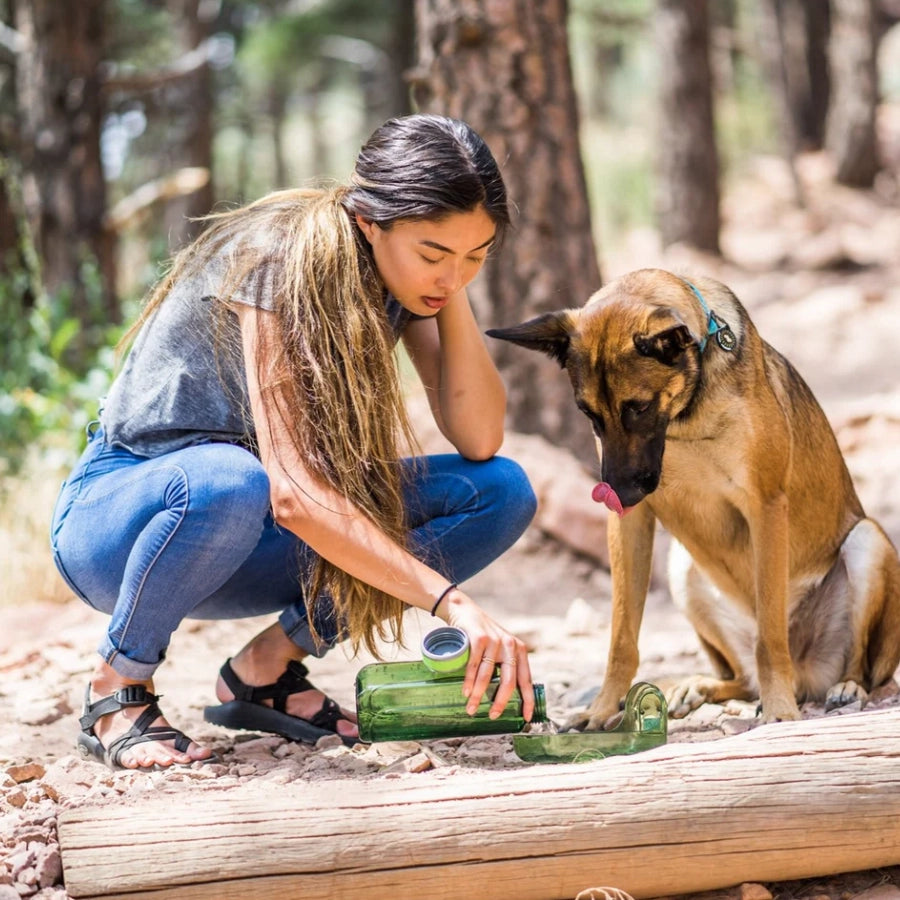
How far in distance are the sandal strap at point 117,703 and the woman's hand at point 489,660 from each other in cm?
101

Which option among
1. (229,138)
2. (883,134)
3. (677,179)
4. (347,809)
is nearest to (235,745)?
(347,809)

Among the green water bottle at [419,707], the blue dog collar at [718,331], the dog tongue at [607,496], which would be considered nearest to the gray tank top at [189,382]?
the green water bottle at [419,707]

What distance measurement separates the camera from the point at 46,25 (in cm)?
820

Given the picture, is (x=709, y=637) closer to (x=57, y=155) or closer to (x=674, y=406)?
(x=674, y=406)

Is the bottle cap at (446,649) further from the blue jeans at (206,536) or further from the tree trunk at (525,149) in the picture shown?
the tree trunk at (525,149)

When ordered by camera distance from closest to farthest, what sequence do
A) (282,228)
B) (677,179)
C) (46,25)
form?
1. (282,228)
2. (46,25)
3. (677,179)

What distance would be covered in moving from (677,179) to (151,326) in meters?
10.5

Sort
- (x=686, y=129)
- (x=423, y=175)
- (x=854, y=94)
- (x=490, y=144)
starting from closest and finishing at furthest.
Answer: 1. (x=423, y=175)
2. (x=490, y=144)
3. (x=686, y=129)
4. (x=854, y=94)

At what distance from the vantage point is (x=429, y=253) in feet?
9.53

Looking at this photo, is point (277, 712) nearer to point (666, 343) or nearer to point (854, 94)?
point (666, 343)

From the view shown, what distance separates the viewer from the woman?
2832mm

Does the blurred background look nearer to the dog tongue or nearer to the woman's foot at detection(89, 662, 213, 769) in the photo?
the dog tongue

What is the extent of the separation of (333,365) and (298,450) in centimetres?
24

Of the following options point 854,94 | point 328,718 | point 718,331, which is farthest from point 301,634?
point 854,94
